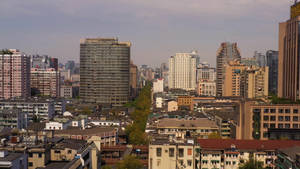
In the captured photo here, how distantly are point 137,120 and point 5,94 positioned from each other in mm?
35443

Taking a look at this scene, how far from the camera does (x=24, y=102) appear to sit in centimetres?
6475

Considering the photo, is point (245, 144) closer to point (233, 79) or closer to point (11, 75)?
point (11, 75)

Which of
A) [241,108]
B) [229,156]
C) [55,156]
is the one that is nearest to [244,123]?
[241,108]

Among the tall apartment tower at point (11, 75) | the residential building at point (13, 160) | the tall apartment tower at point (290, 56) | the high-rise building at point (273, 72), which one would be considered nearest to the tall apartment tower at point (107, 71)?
the tall apartment tower at point (11, 75)

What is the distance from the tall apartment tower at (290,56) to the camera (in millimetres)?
59125

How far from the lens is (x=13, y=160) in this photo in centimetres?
2077

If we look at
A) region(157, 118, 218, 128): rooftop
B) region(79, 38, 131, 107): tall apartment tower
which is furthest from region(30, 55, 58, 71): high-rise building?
region(157, 118, 218, 128): rooftop

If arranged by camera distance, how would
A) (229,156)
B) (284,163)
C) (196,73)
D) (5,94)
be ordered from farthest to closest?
(196,73) < (5,94) < (229,156) < (284,163)

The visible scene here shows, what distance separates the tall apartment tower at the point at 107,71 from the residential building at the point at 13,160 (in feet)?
222

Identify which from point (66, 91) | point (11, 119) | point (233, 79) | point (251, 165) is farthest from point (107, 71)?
point (251, 165)

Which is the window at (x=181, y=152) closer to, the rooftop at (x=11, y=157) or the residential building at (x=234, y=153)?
the residential building at (x=234, y=153)

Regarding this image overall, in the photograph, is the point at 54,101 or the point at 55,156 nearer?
the point at 55,156

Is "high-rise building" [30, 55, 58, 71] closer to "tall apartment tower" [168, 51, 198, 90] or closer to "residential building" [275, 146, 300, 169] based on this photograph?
"tall apartment tower" [168, 51, 198, 90]

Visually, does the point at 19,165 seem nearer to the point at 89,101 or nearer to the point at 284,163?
the point at 284,163
